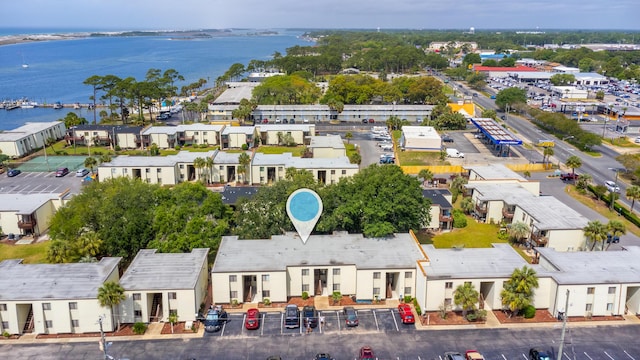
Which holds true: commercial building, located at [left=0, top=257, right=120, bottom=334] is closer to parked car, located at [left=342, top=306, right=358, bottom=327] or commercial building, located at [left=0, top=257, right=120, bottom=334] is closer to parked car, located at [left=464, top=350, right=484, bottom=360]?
parked car, located at [left=342, top=306, right=358, bottom=327]

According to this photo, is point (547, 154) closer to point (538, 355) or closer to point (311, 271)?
point (538, 355)

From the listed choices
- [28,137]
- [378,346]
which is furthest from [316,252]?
[28,137]

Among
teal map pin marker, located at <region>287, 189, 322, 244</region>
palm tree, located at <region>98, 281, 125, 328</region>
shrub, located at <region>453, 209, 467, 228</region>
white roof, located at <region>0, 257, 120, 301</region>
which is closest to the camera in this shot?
palm tree, located at <region>98, 281, 125, 328</region>

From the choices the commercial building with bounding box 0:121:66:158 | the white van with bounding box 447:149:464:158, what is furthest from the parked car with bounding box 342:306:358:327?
the commercial building with bounding box 0:121:66:158

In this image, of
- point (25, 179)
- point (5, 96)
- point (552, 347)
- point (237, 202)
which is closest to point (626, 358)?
point (552, 347)

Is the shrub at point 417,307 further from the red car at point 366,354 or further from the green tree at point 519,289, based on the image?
the red car at point 366,354
